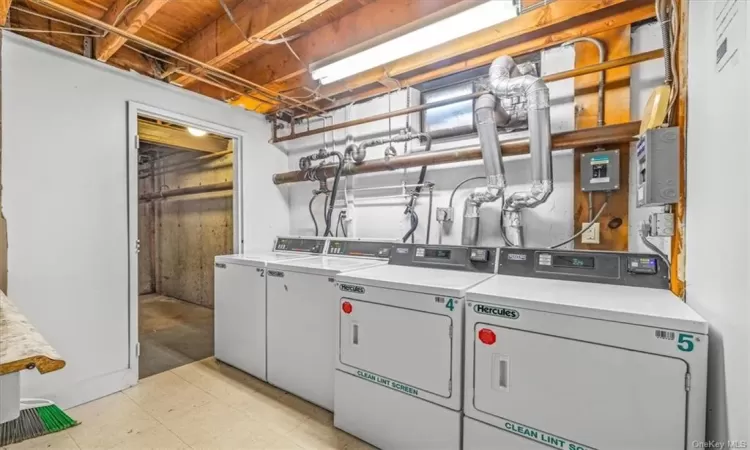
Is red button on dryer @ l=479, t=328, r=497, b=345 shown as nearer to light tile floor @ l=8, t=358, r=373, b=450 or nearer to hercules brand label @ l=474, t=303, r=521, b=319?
hercules brand label @ l=474, t=303, r=521, b=319

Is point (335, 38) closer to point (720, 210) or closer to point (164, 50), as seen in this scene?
point (164, 50)

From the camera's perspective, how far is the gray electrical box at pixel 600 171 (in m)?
2.01

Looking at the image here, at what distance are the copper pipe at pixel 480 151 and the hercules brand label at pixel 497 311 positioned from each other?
119cm

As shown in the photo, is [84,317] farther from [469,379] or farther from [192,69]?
[469,379]

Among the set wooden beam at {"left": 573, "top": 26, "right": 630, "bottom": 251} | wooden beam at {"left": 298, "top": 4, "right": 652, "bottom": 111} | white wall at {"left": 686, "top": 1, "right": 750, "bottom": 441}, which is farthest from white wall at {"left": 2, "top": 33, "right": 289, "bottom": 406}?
white wall at {"left": 686, "top": 1, "right": 750, "bottom": 441}

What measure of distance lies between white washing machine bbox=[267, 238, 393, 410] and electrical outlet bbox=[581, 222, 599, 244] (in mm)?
1309

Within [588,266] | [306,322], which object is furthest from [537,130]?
[306,322]

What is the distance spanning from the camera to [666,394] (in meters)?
1.14

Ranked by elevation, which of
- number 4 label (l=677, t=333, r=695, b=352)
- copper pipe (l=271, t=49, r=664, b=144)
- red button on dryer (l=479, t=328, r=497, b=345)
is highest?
copper pipe (l=271, t=49, r=664, b=144)

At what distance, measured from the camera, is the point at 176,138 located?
13.6 ft

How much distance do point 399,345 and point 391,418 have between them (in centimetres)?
42

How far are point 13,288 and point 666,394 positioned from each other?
336cm

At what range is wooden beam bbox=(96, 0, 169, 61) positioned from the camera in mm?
2002

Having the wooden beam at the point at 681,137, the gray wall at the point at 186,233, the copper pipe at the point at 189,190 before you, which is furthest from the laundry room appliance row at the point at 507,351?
the gray wall at the point at 186,233
